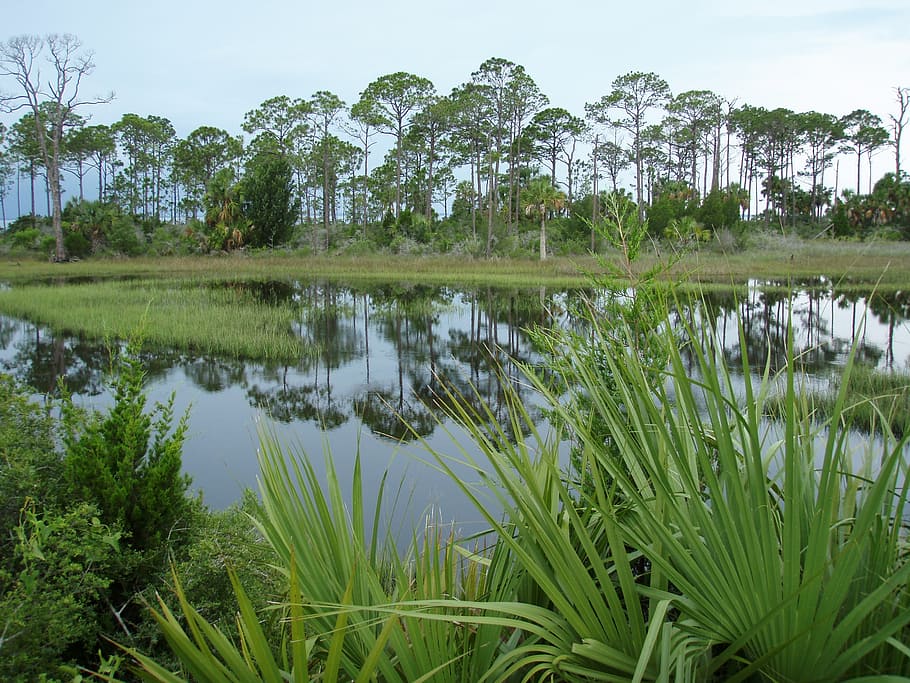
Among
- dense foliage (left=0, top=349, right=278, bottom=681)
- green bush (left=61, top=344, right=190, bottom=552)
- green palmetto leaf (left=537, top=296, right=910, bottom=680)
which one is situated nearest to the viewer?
green palmetto leaf (left=537, top=296, right=910, bottom=680)

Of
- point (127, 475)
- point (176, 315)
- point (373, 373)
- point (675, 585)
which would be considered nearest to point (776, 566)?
point (675, 585)

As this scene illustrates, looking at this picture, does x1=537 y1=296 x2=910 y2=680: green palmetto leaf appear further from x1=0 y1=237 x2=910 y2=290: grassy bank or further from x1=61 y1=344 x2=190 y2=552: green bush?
x1=0 y1=237 x2=910 y2=290: grassy bank

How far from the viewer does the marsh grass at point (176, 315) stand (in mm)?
13086

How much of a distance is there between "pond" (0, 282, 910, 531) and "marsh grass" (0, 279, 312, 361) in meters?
0.55

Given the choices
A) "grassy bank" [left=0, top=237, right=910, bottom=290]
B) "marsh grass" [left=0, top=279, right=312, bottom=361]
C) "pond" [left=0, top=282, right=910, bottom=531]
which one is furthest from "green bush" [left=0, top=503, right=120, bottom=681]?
"grassy bank" [left=0, top=237, right=910, bottom=290]

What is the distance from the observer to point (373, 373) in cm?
1115

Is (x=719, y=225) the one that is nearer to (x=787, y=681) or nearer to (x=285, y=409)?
(x=285, y=409)

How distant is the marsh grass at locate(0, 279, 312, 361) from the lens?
515 inches

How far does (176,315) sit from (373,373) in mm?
7475

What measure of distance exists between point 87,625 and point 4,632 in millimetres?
645

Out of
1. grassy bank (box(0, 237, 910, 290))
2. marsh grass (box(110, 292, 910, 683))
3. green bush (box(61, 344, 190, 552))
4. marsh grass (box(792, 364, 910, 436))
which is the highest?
grassy bank (box(0, 237, 910, 290))

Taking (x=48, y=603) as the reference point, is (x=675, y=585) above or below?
above

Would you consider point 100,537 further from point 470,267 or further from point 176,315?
point 470,267

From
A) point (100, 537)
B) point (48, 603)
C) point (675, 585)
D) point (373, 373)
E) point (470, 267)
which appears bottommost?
point (373, 373)
